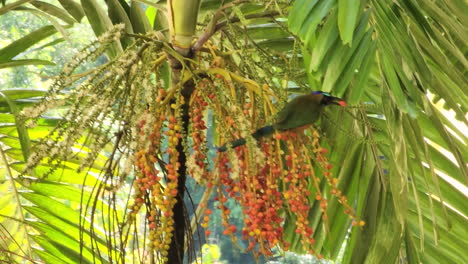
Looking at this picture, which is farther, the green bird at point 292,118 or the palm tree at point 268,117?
the green bird at point 292,118

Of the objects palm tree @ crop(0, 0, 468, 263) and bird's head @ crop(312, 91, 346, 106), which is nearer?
palm tree @ crop(0, 0, 468, 263)

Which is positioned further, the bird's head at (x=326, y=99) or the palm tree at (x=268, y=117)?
the bird's head at (x=326, y=99)

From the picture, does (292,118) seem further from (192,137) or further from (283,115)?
(192,137)

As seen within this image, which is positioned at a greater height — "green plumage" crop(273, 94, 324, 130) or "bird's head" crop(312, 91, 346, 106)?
"bird's head" crop(312, 91, 346, 106)

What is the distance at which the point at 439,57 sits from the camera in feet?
2.38

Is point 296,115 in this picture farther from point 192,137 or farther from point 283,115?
point 192,137

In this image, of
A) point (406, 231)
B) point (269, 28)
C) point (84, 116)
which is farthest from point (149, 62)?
point (269, 28)

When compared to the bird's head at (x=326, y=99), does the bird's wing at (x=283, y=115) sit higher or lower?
lower

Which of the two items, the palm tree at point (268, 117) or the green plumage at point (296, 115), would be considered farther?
the green plumage at point (296, 115)

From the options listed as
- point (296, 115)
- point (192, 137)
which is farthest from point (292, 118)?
point (192, 137)

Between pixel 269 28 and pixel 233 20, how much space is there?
0.39 metres

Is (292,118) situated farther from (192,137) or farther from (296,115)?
(192,137)

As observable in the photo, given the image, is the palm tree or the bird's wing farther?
the bird's wing

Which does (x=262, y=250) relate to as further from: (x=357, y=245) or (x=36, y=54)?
(x=36, y=54)
